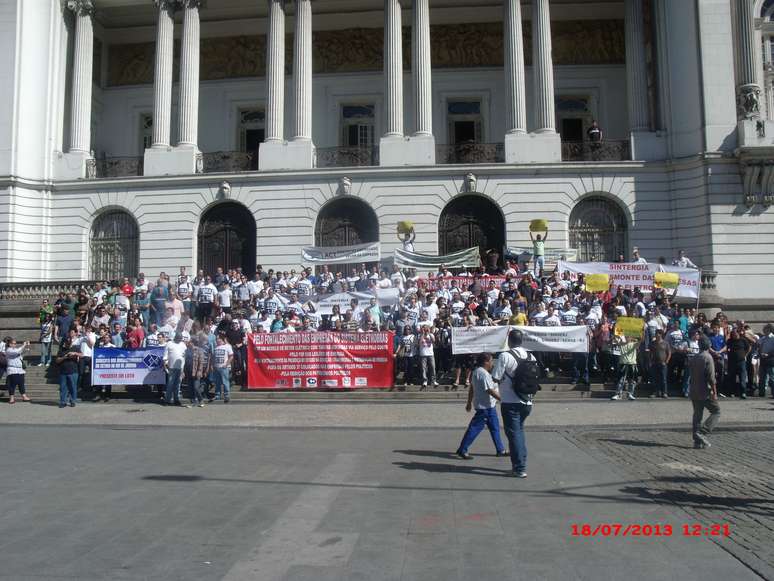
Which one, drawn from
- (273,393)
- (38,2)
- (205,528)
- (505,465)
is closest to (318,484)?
(205,528)

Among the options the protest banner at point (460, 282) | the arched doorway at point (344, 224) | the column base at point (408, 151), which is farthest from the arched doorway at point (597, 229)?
the arched doorway at point (344, 224)

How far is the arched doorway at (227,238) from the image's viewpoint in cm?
3022

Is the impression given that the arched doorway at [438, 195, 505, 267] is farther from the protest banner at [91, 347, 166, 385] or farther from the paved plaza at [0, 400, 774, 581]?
the paved plaza at [0, 400, 774, 581]

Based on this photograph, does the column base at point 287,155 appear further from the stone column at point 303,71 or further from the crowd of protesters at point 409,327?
the crowd of protesters at point 409,327

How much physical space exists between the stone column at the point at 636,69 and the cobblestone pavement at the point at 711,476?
20.2 meters

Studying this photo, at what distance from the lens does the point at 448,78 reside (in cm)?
3362

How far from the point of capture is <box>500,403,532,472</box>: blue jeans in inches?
345

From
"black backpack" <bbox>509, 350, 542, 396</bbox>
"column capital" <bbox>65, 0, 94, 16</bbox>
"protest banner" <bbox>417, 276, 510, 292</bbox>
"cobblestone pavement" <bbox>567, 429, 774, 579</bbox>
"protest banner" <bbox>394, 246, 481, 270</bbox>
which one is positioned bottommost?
"cobblestone pavement" <bbox>567, 429, 774, 579</bbox>

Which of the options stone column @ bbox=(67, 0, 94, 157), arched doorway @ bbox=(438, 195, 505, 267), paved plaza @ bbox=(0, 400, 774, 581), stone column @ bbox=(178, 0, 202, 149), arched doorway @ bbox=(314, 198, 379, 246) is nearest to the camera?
paved plaza @ bbox=(0, 400, 774, 581)

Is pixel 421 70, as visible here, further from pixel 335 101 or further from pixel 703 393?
pixel 703 393

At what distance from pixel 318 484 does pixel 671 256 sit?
23.8 metres

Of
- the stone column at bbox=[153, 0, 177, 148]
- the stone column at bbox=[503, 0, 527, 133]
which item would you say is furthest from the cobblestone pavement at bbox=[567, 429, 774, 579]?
the stone column at bbox=[153, 0, 177, 148]

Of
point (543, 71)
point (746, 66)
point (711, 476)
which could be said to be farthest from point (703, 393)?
point (746, 66)

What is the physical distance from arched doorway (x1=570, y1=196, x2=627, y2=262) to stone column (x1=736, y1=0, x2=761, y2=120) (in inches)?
238
